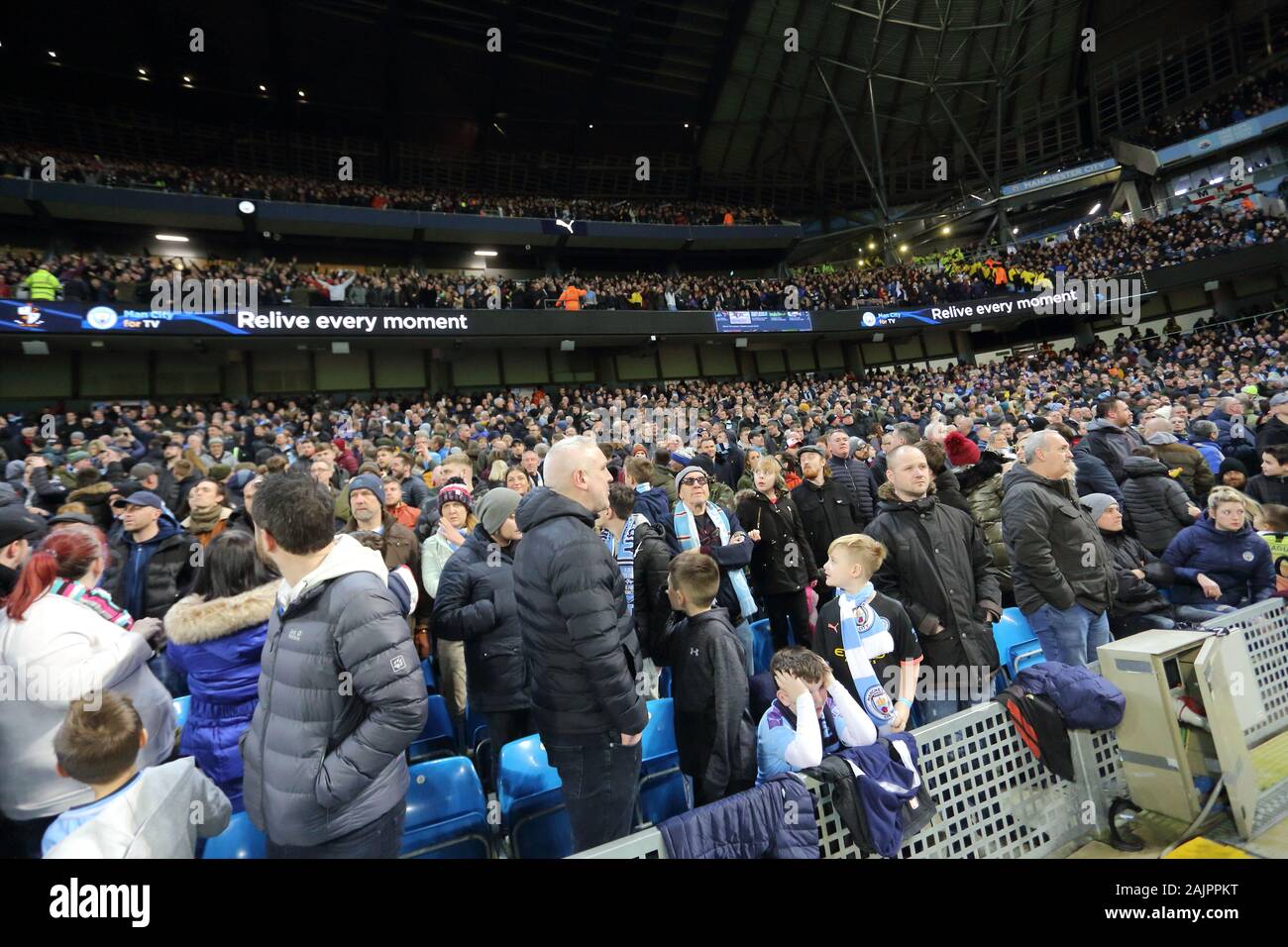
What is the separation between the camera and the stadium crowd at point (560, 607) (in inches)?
67.0

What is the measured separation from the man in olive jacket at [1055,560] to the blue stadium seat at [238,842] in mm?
3646

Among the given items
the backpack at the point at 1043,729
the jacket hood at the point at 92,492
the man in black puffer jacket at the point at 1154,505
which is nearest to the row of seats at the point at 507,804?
the backpack at the point at 1043,729

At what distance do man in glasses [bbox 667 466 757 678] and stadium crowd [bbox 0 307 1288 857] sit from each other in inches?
0.8

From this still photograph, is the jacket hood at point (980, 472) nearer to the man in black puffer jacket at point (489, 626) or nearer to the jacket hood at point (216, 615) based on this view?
the man in black puffer jacket at point (489, 626)

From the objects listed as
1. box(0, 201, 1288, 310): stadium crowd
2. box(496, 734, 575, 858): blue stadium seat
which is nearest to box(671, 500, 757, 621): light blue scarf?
box(496, 734, 575, 858): blue stadium seat

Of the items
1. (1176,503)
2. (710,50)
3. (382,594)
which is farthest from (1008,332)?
(382,594)

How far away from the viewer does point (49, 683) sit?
1.84 meters

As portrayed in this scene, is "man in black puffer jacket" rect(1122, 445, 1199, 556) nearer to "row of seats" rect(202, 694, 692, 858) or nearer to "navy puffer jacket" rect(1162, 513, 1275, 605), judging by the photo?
"navy puffer jacket" rect(1162, 513, 1275, 605)

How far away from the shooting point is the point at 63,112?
16969mm

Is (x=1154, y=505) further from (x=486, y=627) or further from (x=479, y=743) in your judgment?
(x=479, y=743)

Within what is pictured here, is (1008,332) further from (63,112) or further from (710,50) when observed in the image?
(63,112)

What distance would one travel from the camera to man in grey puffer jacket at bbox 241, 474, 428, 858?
1.67 metres

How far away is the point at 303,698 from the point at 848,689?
7.15ft

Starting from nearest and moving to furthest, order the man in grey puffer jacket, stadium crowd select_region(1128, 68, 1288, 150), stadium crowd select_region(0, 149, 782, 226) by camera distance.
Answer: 1. the man in grey puffer jacket
2. stadium crowd select_region(0, 149, 782, 226)
3. stadium crowd select_region(1128, 68, 1288, 150)
